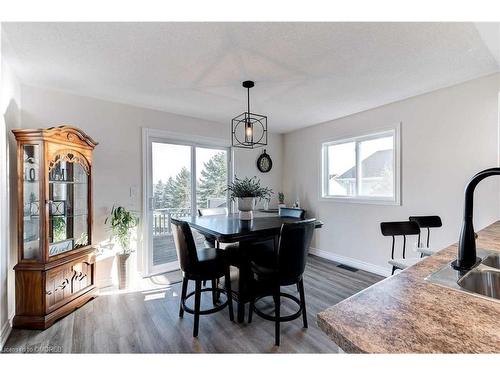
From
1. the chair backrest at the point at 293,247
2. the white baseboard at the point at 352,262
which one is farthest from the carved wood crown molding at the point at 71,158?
the white baseboard at the point at 352,262

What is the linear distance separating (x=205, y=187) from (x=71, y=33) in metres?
2.54

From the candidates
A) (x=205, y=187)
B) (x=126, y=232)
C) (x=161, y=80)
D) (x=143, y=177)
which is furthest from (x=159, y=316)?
(x=161, y=80)

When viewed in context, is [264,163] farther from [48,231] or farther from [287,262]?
[48,231]

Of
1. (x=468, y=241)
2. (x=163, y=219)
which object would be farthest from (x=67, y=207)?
(x=468, y=241)

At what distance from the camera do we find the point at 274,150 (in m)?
4.75

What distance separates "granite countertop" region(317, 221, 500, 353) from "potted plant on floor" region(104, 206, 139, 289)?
2.78 metres

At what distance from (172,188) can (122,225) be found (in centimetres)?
93

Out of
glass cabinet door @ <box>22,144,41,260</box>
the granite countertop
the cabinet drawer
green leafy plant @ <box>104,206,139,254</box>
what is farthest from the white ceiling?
the cabinet drawer

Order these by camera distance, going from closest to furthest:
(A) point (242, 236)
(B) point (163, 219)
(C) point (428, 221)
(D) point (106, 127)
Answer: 1. (A) point (242, 236)
2. (C) point (428, 221)
3. (D) point (106, 127)
4. (B) point (163, 219)

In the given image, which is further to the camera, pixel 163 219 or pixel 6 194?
pixel 163 219

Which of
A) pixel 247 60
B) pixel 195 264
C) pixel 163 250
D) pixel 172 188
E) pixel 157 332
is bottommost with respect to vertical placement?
pixel 157 332

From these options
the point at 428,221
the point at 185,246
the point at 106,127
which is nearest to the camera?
the point at 185,246

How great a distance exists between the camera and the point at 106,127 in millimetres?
2986

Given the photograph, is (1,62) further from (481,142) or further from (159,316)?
(481,142)
